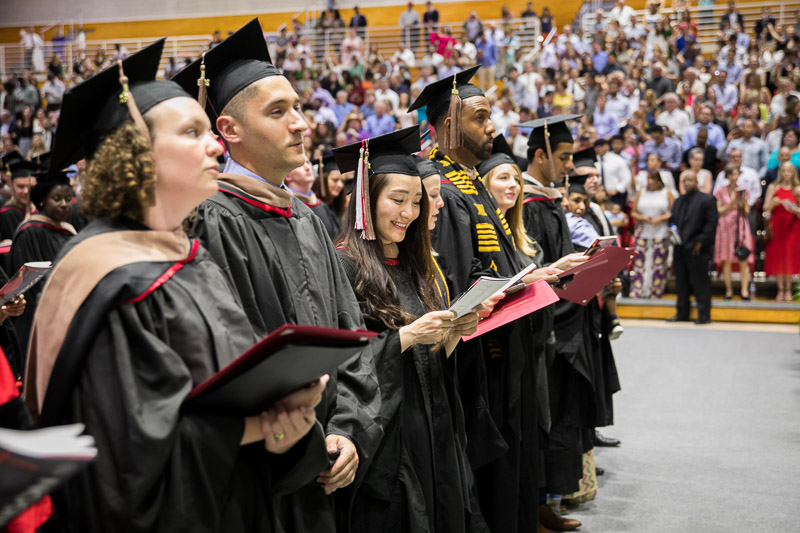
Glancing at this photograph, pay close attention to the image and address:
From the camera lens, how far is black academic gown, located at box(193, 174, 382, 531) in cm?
192

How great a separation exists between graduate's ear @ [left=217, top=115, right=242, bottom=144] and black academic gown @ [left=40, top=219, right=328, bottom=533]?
0.57 m

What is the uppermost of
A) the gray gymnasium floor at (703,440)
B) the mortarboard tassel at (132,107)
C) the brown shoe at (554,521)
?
the mortarboard tassel at (132,107)

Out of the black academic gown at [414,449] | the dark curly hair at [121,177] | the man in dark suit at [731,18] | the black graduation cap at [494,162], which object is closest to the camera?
the dark curly hair at [121,177]

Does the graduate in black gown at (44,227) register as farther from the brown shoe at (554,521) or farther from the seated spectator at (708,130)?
the seated spectator at (708,130)

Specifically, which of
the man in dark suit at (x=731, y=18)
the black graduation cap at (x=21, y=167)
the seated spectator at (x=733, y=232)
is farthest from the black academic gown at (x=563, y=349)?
the man in dark suit at (x=731, y=18)

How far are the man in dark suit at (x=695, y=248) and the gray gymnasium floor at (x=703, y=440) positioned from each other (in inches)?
42.8

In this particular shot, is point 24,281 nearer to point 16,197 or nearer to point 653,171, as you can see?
point 16,197

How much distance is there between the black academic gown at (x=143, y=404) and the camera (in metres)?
1.46

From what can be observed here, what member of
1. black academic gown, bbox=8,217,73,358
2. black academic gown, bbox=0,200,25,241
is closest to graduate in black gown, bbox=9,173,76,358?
black academic gown, bbox=8,217,73,358

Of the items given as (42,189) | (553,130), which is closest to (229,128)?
(553,130)

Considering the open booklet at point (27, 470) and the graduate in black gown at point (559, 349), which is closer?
the open booklet at point (27, 470)

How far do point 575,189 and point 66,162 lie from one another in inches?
164

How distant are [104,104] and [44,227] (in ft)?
13.9

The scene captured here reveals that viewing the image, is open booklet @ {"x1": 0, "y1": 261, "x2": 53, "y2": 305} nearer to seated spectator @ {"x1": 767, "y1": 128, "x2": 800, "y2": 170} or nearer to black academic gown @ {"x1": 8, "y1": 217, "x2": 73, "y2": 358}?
black academic gown @ {"x1": 8, "y1": 217, "x2": 73, "y2": 358}
